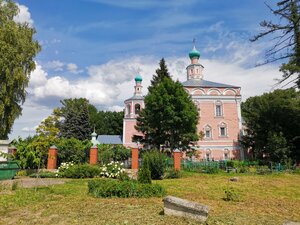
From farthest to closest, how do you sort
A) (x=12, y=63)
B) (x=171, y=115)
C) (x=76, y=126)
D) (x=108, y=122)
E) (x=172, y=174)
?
(x=108, y=122) → (x=76, y=126) → (x=171, y=115) → (x=12, y=63) → (x=172, y=174)

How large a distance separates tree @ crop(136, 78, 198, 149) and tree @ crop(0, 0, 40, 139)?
1335cm

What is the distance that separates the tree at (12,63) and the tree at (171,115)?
1335 centimetres

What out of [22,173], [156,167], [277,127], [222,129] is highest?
[222,129]

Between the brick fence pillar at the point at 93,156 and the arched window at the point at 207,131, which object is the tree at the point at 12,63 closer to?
the brick fence pillar at the point at 93,156

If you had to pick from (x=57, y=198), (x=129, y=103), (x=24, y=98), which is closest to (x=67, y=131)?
(x=129, y=103)

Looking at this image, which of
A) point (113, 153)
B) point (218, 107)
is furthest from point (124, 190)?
point (218, 107)

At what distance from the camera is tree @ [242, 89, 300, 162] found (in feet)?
89.4

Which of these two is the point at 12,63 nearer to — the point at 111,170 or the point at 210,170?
the point at 111,170

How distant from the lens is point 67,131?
40688 millimetres

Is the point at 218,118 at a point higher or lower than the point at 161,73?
lower

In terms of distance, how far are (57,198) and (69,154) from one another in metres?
12.9

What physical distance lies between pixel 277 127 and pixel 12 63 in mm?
25994

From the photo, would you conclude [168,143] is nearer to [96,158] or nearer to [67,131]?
[96,158]

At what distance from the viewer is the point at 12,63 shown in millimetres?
20000
